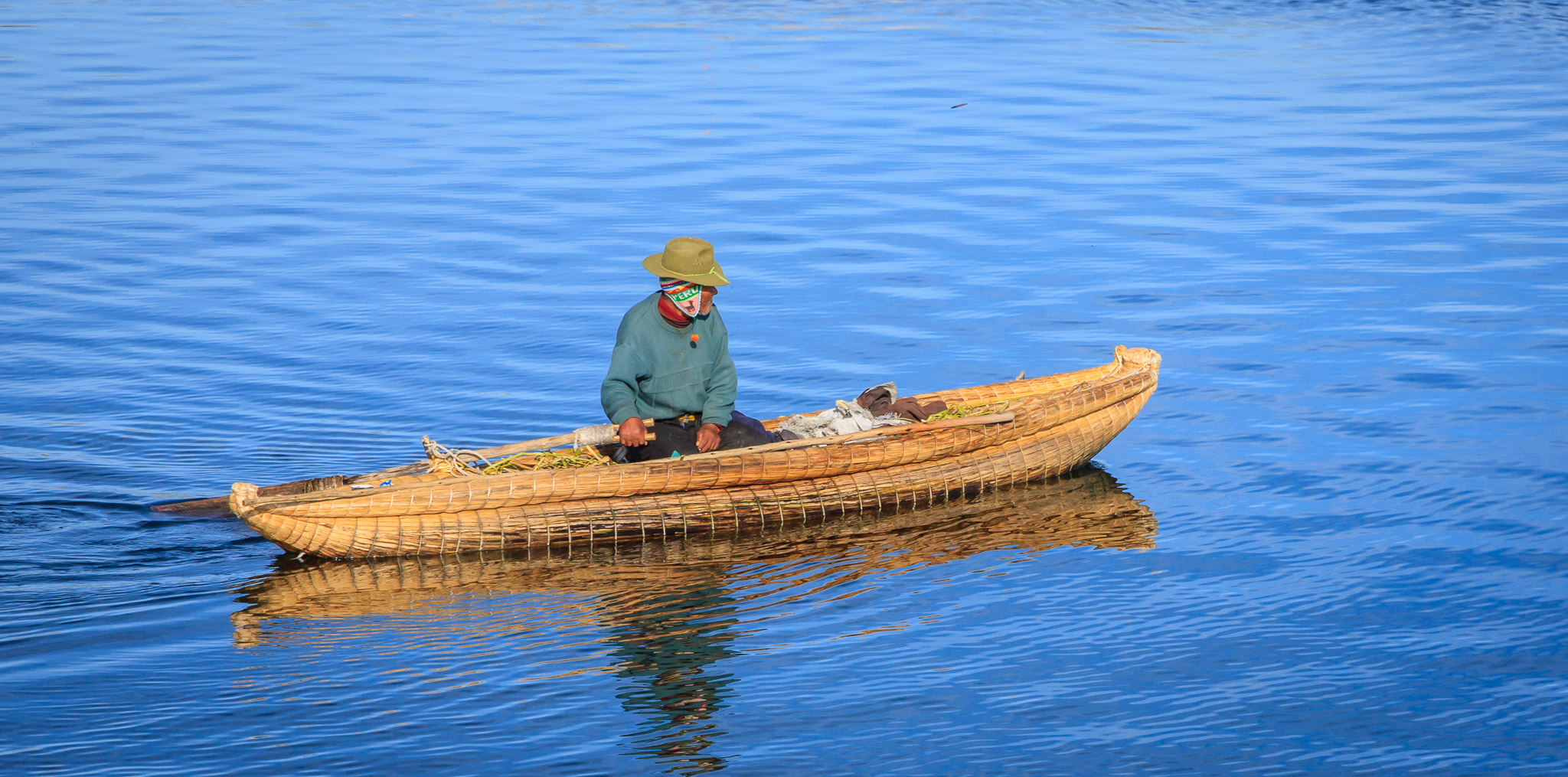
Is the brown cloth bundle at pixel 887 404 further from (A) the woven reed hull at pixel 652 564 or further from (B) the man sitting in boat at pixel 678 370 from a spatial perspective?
(B) the man sitting in boat at pixel 678 370

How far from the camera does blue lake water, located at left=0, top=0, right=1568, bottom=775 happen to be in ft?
20.9

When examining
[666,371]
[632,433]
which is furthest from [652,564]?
[666,371]

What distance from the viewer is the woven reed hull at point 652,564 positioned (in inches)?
283

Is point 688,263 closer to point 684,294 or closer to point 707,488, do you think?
point 684,294

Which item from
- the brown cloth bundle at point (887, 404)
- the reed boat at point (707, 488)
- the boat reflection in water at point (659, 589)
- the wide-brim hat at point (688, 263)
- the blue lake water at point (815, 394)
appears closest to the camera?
the blue lake water at point (815, 394)

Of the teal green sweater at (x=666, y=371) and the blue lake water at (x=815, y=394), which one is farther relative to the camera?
the teal green sweater at (x=666, y=371)

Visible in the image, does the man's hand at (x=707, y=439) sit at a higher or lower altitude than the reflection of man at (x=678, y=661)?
higher

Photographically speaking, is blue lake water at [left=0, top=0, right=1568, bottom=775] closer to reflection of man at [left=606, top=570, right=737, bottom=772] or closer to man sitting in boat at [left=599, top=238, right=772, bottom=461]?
reflection of man at [left=606, top=570, right=737, bottom=772]

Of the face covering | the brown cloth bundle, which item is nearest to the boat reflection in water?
the brown cloth bundle

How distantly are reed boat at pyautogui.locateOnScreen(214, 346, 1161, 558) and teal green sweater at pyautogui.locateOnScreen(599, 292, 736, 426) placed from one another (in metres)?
0.33

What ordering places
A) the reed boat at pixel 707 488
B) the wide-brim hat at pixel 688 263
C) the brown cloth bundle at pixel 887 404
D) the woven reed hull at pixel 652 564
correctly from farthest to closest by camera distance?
1. the brown cloth bundle at pixel 887 404
2. the wide-brim hat at pixel 688 263
3. the reed boat at pixel 707 488
4. the woven reed hull at pixel 652 564

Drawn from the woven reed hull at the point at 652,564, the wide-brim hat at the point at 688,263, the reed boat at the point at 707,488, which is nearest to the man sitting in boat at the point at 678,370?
the wide-brim hat at the point at 688,263

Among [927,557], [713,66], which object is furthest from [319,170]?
[927,557]

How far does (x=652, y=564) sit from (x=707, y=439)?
2.45 ft
